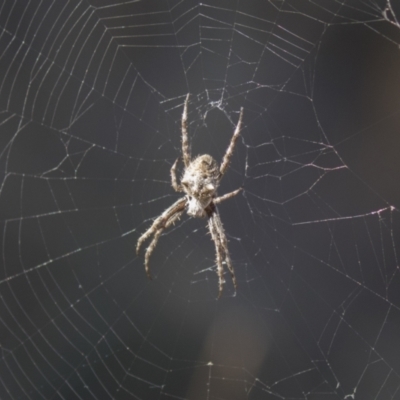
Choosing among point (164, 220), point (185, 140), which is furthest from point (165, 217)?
point (185, 140)

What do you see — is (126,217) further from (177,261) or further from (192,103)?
(192,103)

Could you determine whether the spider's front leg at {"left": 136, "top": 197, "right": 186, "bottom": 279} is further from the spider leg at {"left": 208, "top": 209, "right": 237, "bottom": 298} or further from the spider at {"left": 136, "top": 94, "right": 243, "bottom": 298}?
the spider leg at {"left": 208, "top": 209, "right": 237, "bottom": 298}

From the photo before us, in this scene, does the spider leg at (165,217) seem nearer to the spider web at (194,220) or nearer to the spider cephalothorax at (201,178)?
the spider cephalothorax at (201,178)

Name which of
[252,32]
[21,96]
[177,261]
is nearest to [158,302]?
[177,261]

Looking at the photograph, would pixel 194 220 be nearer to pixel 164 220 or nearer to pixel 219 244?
pixel 164 220

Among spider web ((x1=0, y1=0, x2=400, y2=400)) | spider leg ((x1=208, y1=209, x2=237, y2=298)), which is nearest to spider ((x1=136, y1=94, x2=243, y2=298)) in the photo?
spider leg ((x1=208, y1=209, x2=237, y2=298))

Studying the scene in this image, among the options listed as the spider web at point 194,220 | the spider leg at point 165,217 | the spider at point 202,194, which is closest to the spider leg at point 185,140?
the spider at point 202,194
